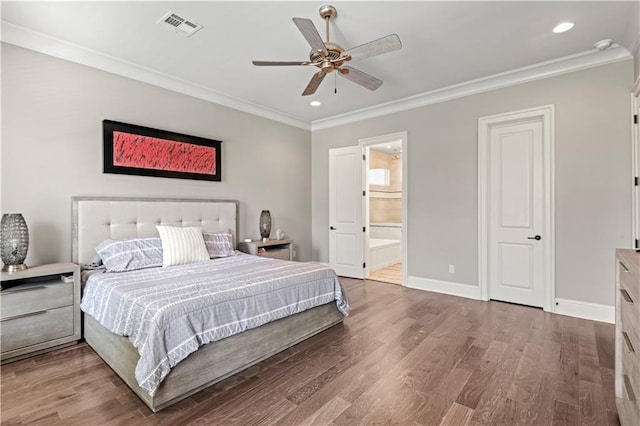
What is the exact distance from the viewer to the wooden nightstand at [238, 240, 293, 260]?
4.46m

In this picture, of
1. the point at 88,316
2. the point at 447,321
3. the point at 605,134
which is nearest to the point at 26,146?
the point at 88,316

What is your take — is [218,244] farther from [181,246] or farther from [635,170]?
[635,170]

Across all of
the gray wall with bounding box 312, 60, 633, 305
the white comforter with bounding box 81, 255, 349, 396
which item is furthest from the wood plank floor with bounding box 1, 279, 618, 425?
the gray wall with bounding box 312, 60, 633, 305

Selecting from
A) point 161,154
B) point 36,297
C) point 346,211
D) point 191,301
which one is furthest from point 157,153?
point 346,211

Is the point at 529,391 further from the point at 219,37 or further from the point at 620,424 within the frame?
the point at 219,37

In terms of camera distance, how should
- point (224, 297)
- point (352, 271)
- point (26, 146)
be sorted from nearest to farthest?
1. point (224, 297)
2. point (26, 146)
3. point (352, 271)

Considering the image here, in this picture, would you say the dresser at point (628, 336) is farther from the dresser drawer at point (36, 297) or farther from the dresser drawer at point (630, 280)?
the dresser drawer at point (36, 297)

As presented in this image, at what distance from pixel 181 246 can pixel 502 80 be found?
4240mm

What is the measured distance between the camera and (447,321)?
129 inches

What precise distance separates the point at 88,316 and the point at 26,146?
1.66 m

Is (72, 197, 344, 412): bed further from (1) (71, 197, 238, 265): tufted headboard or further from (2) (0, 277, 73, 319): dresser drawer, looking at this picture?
(2) (0, 277, 73, 319): dresser drawer

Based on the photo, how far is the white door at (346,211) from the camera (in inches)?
207

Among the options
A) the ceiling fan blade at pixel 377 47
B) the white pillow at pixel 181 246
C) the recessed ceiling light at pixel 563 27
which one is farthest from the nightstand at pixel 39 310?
the recessed ceiling light at pixel 563 27

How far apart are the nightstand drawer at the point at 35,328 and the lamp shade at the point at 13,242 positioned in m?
0.42
